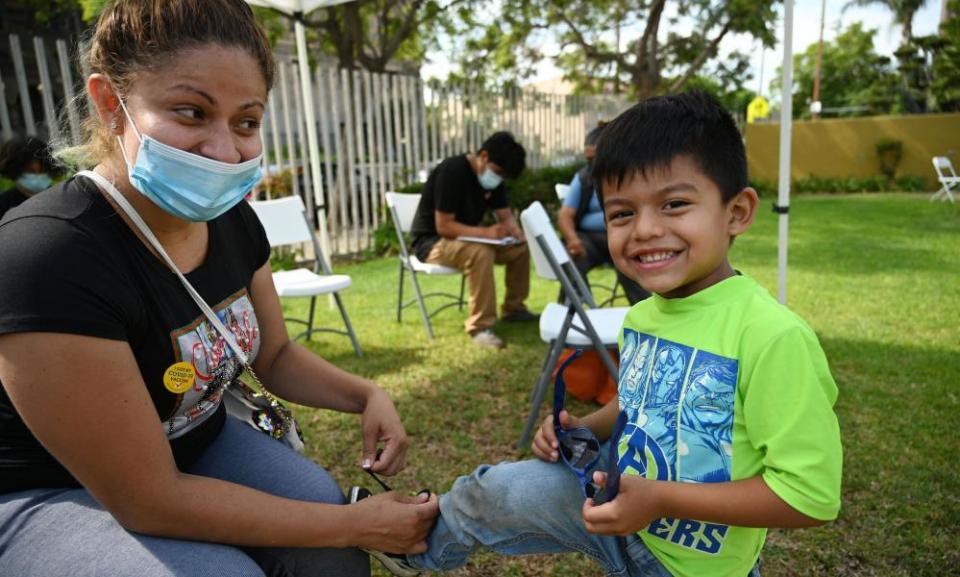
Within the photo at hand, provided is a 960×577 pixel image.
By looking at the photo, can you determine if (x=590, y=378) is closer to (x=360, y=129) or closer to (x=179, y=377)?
(x=179, y=377)

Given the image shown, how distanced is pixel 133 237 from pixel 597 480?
0.99 metres

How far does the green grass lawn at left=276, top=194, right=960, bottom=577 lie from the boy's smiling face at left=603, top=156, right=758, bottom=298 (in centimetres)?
129

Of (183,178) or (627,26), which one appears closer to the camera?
(183,178)

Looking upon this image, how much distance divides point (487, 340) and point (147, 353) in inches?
132

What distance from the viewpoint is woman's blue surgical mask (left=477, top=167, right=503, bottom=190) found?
201 inches

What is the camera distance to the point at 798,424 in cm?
96

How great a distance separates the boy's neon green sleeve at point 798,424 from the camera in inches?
37.9

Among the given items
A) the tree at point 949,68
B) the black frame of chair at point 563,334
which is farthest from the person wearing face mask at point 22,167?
the tree at point 949,68

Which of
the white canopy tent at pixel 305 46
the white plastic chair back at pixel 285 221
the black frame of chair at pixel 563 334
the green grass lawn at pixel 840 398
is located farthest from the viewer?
the white canopy tent at pixel 305 46

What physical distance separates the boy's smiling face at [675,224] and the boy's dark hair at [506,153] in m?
3.90

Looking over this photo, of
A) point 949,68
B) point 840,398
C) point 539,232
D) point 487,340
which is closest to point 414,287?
point 487,340

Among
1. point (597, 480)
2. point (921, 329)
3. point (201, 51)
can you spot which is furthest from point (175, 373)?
point (921, 329)

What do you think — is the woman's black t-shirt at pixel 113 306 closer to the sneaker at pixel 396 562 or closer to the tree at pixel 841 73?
the sneaker at pixel 396 562

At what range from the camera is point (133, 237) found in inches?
48.1
